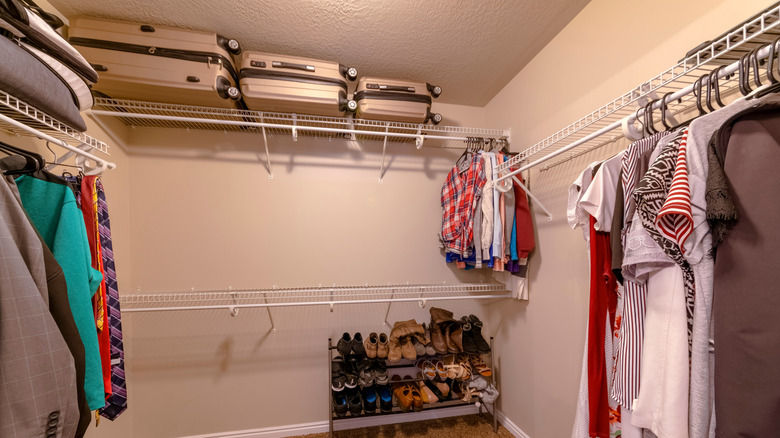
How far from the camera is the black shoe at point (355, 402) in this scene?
1.61 meters

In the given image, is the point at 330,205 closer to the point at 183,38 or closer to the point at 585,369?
the point at 183,38

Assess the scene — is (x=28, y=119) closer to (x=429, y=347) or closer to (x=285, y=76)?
(x=285, y=76)

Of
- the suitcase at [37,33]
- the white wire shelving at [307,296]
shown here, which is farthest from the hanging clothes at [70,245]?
the white wire shelving at [307,296]

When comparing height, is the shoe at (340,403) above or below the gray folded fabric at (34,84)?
below

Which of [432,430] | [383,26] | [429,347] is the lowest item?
[432,430]

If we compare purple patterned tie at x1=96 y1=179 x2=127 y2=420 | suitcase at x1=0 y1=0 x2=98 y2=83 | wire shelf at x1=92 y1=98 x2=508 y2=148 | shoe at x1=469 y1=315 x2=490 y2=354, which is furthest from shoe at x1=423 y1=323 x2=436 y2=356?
suitcase at x1=0 y1=0 x2=98 y2=83

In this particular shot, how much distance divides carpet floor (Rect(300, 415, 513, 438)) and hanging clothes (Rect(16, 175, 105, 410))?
4.61 ft

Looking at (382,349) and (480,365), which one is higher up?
(382,349)

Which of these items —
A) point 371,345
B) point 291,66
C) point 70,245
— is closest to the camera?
point 70,245

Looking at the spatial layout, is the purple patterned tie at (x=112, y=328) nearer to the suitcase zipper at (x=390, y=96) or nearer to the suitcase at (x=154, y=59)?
the suitcase at (x=154, y=59)

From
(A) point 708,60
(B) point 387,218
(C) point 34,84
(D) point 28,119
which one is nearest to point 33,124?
(D) point 28,119

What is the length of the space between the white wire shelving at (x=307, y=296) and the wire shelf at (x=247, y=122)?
1.02 meters

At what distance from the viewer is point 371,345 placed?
1.73 m

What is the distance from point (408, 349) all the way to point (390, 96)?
5.29 feet
